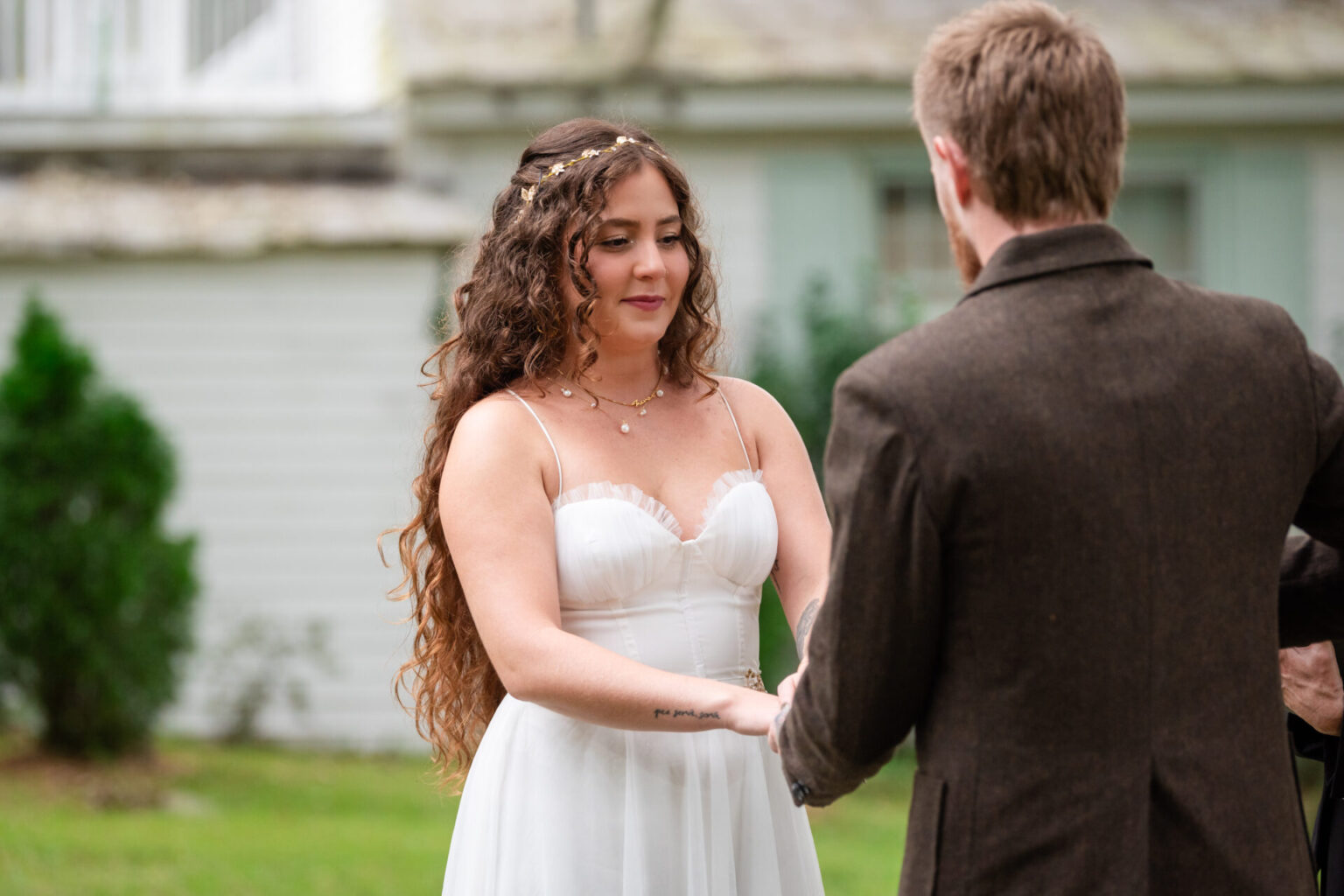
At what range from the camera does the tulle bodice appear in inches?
101

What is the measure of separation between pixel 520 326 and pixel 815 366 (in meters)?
5.52

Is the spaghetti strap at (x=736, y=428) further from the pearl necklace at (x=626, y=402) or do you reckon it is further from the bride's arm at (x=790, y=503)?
the pearl necklace at (x=626, y=402)

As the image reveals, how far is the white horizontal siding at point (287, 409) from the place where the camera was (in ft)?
27.5

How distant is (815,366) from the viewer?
8148 mm

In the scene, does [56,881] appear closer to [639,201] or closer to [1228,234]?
[639,201]

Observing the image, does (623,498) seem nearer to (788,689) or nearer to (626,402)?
(626,402)

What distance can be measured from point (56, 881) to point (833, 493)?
474 cm

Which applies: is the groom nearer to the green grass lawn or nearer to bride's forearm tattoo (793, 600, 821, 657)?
bride's forearm tattoo (793, 600, 821, 657)

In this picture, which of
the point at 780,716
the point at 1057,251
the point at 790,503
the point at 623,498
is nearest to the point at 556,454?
the point at 623,498

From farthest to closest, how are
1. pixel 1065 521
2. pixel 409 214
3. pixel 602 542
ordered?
1. pixel 409 214
2. pixel 602 542
3. pixel 1065 521

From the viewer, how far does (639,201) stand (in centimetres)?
267

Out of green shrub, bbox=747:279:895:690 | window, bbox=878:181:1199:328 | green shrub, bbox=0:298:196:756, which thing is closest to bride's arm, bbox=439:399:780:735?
green shrub, bbox=0:298:196:756

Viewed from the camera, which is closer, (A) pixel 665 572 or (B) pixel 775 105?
(A) pixel 665 572

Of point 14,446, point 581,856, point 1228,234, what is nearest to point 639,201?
point 581,856
